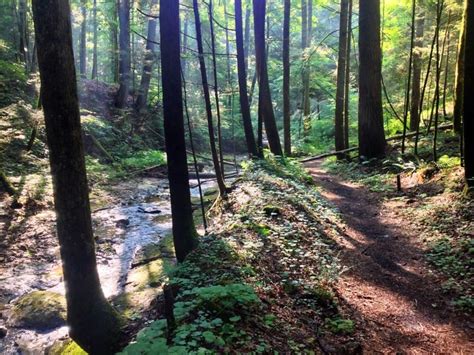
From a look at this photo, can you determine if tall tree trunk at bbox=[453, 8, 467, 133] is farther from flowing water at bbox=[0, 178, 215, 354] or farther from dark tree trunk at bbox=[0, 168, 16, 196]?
dark tree trunk at bbox=[0, 168, 16, 196]

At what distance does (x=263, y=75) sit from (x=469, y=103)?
8.50 metres

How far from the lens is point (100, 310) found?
17.1ft

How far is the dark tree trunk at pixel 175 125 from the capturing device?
22.8 feet

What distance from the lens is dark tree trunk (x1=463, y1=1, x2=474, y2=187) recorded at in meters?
7.66

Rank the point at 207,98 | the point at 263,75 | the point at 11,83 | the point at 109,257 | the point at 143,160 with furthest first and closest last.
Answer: the point at 143,160 → the point at 11,83 → the point at 263,75 → the point at 207,98 → the point at 109,257

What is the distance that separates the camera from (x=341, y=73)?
16.6m

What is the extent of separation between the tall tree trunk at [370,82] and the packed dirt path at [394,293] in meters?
5.14

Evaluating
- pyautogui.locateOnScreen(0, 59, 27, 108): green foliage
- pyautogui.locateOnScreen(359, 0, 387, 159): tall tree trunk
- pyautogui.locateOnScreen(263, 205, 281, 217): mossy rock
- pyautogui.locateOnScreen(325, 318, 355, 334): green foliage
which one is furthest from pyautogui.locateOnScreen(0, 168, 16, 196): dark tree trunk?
pyautogui.locateOnScreen(359, 0, 387, 159): tall tree trunk

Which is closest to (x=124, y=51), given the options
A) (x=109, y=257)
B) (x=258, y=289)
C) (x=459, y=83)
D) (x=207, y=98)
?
(x=207, y=98)

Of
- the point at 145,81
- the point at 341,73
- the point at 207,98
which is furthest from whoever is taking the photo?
the point at 145,81

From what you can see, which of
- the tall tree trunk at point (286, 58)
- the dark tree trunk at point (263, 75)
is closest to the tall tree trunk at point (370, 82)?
the dark tree trunk at point (263, 75)

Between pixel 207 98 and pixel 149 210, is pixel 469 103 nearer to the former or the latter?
pixel 207 98

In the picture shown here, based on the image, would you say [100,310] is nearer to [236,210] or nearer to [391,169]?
[236,210]

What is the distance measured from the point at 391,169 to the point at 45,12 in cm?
1057
